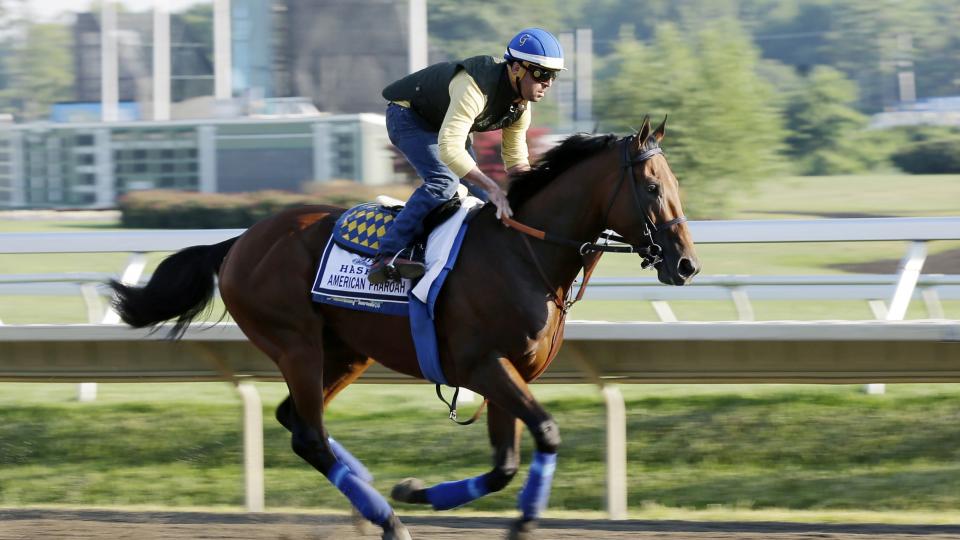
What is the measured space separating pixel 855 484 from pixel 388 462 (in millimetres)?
2273

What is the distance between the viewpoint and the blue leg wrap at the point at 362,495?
4.63 meters

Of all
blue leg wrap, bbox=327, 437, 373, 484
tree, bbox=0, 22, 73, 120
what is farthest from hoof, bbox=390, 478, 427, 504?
tree, bbox=0, 22, 73, 120

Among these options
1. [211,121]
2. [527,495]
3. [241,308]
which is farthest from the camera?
[211,121]

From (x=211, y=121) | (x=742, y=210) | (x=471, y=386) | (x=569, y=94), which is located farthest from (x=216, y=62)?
(x=471, y=386)

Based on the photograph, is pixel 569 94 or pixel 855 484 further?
pixel 569 94

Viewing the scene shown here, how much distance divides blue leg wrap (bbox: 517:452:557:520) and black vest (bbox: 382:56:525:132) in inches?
47.1

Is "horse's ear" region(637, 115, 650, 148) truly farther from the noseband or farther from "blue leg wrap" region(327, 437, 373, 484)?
"blue leg wrap" region(327, 437, 373, 484)

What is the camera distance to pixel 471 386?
14.5ft

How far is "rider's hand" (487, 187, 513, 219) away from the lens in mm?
4461

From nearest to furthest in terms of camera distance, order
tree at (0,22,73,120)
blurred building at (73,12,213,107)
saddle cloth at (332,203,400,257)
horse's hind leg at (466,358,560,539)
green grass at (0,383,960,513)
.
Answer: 1. horse's hind leg at (466,358,560,539)
2. saddle cloth at (332,203,400,257)
3. green grass at (0,383,960,513)
4. blurred building at (73,12,213,107)
5. tree at (0,22,73,120)

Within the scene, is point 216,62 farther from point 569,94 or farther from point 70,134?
point 569,94

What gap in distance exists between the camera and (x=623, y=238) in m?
4.34

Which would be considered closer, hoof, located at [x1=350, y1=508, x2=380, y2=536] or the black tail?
hoof, located at [x1=350, y1=508, x2=380, y2=536]

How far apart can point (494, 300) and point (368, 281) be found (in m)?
0.58
